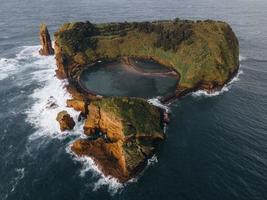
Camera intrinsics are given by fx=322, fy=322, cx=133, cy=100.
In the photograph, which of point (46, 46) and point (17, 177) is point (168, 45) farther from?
point (17, 177)

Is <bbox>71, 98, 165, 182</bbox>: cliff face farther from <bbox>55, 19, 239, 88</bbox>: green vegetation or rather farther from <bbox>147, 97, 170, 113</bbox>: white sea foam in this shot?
<bbox>55, 19, 239, 88</bbox>: green vegetation

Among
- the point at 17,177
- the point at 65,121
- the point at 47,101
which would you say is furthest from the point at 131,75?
the point at 17,177

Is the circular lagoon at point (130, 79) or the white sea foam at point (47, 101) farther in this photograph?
the circular lagoon at point (130, 79)

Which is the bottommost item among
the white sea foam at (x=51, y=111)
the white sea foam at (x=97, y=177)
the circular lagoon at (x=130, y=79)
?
the white sea foam at (x=97, y=177)

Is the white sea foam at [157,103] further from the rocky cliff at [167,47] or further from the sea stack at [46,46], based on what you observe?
the sea stack at [46,46]

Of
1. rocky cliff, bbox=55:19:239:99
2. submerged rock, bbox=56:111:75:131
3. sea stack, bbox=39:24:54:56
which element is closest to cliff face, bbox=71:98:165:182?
submerged rock, bbox=56:111:75:131

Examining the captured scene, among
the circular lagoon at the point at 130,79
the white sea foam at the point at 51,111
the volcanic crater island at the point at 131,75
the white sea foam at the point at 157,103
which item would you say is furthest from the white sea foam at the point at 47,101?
the white sea foam at the point at 157,103
